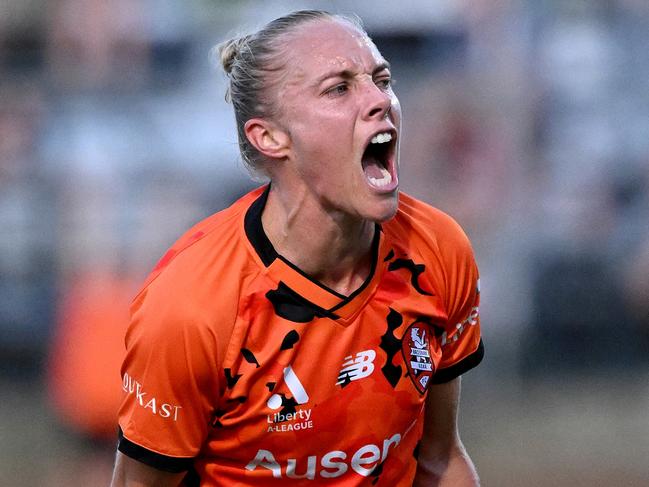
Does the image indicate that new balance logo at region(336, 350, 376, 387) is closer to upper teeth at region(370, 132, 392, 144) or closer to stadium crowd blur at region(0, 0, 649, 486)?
upper teeth at region(370, 132, 392, 144)

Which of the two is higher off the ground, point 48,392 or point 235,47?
point 235,47

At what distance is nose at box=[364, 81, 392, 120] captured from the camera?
2.96m

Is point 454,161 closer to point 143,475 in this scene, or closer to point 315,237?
point 315,237

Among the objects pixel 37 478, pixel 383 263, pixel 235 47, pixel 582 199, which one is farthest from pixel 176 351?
pixel 582 199

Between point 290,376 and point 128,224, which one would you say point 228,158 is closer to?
point 128,224

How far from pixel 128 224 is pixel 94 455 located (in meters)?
1.34

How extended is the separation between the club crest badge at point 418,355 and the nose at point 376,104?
58 centimetres

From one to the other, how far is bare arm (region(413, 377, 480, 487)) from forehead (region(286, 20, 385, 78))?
40.4 inches

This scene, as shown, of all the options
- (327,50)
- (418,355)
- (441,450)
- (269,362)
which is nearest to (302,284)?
(269,362)

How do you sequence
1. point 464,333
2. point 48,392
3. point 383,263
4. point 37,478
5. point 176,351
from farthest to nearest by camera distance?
point 48,392 < point 37,478 < point 464,333 < point 383,263 < point 176,351

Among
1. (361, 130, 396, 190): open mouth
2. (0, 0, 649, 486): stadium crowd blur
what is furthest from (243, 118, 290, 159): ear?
(0, 0, 649, 486): stadium crowd blur

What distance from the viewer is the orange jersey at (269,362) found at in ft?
9.39

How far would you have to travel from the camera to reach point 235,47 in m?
3.21

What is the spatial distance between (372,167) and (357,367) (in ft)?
1.80
